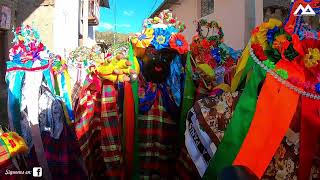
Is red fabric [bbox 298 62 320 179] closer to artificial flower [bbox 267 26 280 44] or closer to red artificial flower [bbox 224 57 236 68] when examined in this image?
artificial flower [bbox 267 26 280 44]

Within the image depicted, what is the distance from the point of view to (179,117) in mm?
2791

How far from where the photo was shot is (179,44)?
2.86 m

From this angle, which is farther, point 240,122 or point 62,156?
point 62,156

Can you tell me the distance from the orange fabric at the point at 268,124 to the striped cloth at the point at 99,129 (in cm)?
119

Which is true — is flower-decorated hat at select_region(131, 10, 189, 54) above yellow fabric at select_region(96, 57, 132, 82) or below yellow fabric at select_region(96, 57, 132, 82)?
above

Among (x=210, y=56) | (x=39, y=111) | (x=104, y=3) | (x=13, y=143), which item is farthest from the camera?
(x=104, y=3)

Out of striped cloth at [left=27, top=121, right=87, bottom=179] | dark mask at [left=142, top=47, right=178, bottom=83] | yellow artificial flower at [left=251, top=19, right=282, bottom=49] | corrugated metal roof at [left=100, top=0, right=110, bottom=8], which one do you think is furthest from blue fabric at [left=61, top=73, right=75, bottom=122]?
corrugated metal roof at [left=100, top=0, right=110, bottom=8]

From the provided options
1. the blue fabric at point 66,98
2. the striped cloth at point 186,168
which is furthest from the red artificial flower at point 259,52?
the blue fabric at point 66,98

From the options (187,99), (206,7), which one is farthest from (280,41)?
(206,7)

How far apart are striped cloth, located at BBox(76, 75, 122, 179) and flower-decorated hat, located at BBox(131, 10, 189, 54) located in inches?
15.5

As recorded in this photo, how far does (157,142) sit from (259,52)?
122cm

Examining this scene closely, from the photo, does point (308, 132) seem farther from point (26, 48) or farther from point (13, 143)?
point (26, 48)

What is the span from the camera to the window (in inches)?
436

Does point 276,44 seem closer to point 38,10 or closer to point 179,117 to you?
point 179,117
